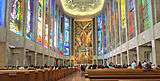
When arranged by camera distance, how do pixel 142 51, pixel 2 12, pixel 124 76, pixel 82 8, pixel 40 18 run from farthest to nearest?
pixel 82 8 → pixel 40 18 → pixel 142 51 → pixel 2 12 → pixel 124 76

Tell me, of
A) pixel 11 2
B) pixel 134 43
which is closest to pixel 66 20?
pixel 134 43

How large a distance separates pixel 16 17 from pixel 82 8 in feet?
99.1

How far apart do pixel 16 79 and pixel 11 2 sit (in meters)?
11.1

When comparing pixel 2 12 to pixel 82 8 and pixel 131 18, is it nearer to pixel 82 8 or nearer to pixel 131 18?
pixel 131 18

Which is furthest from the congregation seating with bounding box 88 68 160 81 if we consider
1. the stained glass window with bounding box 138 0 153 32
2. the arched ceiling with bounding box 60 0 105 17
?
the arched ceiling with bounding box 60 0 105 17

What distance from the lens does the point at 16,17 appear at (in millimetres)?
18141

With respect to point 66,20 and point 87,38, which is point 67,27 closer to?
point 66,20

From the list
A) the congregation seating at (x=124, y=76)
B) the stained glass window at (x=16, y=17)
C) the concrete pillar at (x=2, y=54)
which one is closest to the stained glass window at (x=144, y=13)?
the stained glass window at (x=16, y=17)

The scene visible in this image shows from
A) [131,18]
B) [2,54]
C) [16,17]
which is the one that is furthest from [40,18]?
[2,54]

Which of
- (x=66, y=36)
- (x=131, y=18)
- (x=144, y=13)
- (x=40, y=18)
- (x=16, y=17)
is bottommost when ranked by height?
(x=16, y=17)

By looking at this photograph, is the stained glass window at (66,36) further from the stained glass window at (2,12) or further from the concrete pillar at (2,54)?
the stained glass window at (2,12)

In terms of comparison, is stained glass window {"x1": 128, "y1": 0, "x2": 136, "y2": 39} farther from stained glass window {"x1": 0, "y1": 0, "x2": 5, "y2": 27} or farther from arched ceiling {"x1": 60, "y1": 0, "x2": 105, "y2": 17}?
arched ceiling {"x1": 60, "y1": 0, "x2": 105, "y2": 17}

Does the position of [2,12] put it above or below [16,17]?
below

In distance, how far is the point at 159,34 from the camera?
14.8 metres
